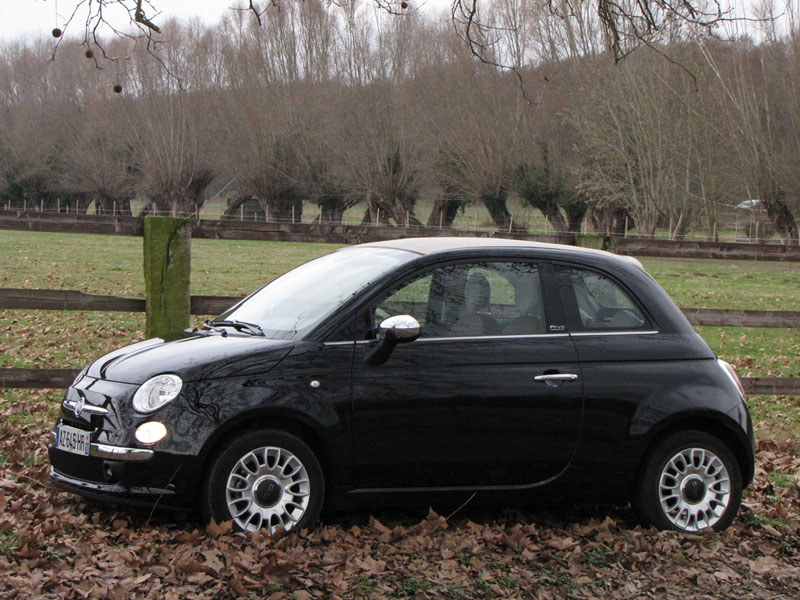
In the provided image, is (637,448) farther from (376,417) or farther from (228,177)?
(228,177)

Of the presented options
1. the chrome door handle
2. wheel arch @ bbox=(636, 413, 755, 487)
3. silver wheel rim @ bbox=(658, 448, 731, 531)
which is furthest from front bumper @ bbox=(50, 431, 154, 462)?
silver wheel rim @ bbox=(658, 448, 731, 531)

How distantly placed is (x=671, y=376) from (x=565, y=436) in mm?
761

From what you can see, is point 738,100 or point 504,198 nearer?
point 738,100

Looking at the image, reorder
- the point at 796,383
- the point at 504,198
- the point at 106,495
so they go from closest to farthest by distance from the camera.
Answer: the point at 106,495
the point at 796,383
the point at 504,198

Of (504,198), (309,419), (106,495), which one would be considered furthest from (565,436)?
(504,198)

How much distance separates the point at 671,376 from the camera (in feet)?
19.6

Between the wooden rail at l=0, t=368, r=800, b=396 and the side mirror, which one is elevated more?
the side mirror

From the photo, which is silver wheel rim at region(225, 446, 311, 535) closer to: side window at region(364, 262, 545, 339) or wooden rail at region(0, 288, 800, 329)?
side window at region(364, 262, 545, 339)

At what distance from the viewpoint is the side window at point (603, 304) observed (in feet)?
19.8

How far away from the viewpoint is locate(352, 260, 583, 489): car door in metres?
5.56

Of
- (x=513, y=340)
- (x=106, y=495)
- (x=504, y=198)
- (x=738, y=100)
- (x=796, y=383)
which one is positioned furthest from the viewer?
(x=504, y=198)

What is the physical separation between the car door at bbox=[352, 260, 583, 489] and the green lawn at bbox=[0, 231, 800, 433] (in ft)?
16.8

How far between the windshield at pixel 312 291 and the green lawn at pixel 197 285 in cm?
444

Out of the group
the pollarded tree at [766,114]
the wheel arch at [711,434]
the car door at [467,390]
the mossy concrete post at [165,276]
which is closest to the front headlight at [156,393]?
the car door at [467,390]
